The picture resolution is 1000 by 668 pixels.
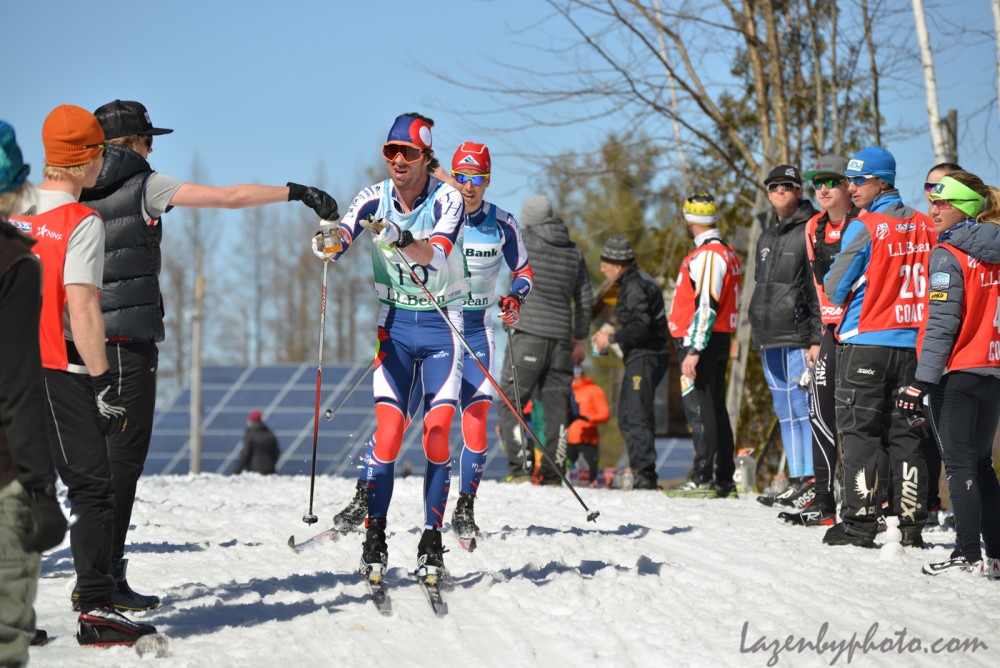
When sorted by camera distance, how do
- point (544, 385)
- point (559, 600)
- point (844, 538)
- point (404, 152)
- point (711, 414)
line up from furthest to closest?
point (544, 385), point (711, 414), point (844, 538), point (404, 152), point (559, 600)

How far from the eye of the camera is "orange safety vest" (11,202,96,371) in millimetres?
4488

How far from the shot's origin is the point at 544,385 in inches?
447

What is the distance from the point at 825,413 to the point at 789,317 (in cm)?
101

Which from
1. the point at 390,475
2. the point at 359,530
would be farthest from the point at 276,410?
the point at 390,475

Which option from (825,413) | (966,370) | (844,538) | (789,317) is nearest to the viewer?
(966,370)

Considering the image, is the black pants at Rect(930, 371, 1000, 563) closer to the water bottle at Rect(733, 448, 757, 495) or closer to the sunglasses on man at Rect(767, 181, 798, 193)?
the sunglasses on man at Rect(767, 181, 798, 193)

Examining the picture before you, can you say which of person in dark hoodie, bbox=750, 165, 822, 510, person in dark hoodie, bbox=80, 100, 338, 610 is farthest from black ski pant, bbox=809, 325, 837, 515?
person in dark hoodie, bbox=80, 100, 338, 610

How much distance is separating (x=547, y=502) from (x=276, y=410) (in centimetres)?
1814

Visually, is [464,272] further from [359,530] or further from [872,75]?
[872,75]

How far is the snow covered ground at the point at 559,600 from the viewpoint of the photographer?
481 centimetres

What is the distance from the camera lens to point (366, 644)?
4918 millimetres

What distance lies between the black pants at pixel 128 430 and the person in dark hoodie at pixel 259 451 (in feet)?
48.4

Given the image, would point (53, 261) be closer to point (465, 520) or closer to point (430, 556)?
point (430, 556)

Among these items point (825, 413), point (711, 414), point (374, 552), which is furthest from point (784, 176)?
point (374, 552)
